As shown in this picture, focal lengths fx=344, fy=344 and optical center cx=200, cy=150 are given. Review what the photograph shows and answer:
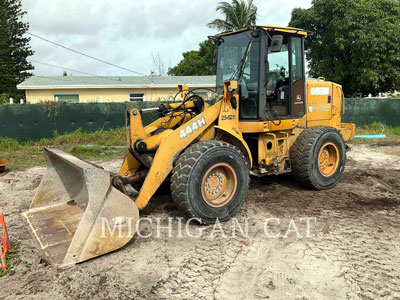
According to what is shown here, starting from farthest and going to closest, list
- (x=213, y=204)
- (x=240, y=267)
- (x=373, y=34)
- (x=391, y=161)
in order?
1. (x=373, y=34)
2. (x=391, y=161)
3. (x=213, y=204)
4. (x=240, y=267)

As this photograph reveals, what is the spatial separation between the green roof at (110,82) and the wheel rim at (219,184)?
16438 mm

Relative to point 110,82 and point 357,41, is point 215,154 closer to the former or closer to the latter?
point 357,41

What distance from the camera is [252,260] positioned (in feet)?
11.6

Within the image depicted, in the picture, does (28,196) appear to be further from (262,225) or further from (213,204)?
(262,225)

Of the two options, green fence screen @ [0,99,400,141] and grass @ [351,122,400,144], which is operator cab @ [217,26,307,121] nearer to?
green fence screen @ [0,99,400,141]

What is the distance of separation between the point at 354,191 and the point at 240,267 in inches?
137

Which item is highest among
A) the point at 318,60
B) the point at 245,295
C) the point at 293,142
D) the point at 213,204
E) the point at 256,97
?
the point at 318,60

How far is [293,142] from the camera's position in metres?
5.89

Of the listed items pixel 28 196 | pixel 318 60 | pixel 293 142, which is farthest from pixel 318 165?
pixel 318 60

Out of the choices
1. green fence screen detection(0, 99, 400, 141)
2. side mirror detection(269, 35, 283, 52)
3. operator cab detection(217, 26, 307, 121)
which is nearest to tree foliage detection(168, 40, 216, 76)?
green fence screen detection(0, 99, 400, 141)

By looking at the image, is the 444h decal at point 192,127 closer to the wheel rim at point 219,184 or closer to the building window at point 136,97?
the wheel rim at point 219,184

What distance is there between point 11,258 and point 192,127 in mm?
2517

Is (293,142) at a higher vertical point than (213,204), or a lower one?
higher

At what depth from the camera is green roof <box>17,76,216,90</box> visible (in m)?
19.8
